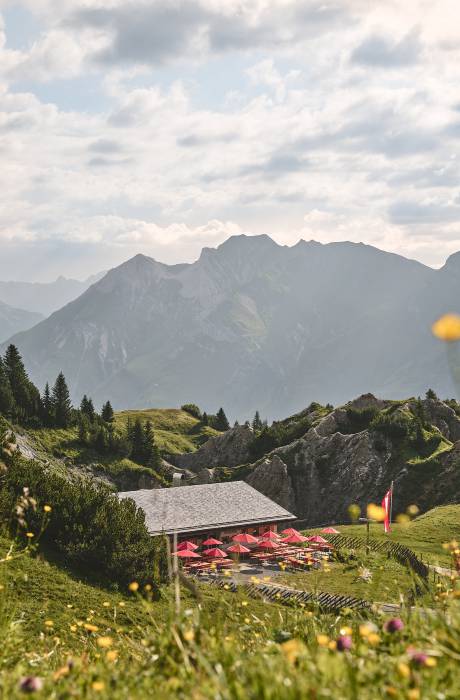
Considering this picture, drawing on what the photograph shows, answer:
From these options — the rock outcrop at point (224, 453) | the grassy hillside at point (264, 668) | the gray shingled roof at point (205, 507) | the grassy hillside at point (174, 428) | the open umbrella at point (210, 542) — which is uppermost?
the grassy hillside at point (174, 428)

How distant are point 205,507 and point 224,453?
48347mm

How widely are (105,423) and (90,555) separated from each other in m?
79.4

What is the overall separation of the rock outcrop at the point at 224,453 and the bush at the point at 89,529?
2878 inches

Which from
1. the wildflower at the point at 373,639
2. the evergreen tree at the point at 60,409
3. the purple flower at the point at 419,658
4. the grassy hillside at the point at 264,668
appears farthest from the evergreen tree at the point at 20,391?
the purple flower at the point at 419,658

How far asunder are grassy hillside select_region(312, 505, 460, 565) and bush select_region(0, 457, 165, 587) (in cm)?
2481

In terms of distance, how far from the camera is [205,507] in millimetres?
55094

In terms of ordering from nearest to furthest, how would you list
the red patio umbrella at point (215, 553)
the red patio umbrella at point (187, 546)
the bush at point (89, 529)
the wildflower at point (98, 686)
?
→ 1. the wildflower at point (98, 686)
2. the bush at point (89, 529)
3. the red patio umbrella at point (215, 553)
4. the red patio umbrella at point (187, 546)

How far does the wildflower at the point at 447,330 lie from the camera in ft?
14.5

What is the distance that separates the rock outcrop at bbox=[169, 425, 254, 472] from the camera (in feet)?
334

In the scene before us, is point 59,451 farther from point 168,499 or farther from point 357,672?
point 357,672

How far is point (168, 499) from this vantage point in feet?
179

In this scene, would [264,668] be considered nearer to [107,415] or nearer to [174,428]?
[107,415]

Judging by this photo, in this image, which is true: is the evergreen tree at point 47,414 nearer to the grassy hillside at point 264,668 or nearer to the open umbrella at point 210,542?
the open umbrella at point 210,542

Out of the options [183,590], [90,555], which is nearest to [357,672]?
Result: [90,555]
